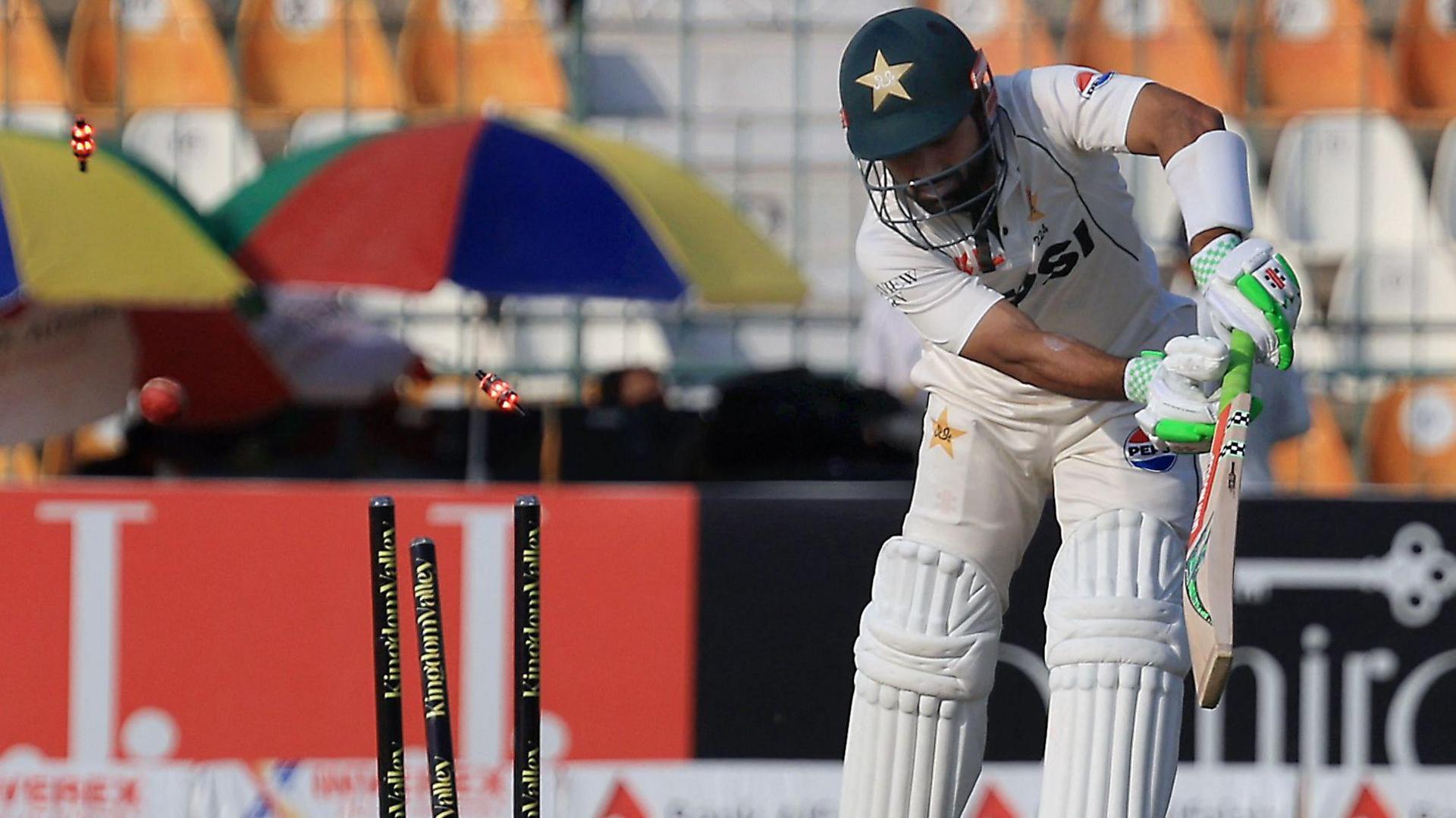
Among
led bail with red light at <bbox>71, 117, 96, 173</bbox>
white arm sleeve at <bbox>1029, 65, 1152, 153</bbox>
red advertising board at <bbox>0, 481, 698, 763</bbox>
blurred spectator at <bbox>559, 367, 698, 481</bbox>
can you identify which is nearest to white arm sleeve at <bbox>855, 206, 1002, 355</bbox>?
white arm sleeve at <bbox>1029, 65, 1152, 153</bbox>

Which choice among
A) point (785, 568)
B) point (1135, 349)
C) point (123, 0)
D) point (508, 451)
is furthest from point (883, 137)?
point (123, 0)

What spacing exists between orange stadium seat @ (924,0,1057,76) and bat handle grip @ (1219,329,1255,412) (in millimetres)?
5057

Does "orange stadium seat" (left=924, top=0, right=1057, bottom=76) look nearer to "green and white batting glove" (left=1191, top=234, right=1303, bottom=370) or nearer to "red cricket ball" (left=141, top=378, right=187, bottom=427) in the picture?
"red cricket ball" (left=141, top=378, right=187, bottom=427)

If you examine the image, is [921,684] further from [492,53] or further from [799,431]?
[492,53]

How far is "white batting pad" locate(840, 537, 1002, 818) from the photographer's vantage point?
3.58 m

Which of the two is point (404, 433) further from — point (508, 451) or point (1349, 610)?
point (1349, 610)

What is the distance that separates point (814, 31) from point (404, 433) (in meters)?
2.51

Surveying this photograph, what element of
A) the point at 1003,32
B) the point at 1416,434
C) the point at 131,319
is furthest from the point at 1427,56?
the point at 131,319

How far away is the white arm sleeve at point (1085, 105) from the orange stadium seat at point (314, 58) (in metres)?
5.20

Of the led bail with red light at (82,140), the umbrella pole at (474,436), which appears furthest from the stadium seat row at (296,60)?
the led bail with red light at (82,140)

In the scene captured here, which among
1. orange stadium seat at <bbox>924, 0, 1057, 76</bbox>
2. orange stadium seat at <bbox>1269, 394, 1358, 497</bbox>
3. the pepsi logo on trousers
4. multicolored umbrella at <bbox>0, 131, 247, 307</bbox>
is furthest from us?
orange stadium seat at <bbox>924, 0, 1057, 76</bbox>

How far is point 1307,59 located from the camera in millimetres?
8258

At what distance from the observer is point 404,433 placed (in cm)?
664

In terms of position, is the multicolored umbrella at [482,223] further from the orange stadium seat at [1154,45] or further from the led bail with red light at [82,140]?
the orange stadium seat at [1154,45]
